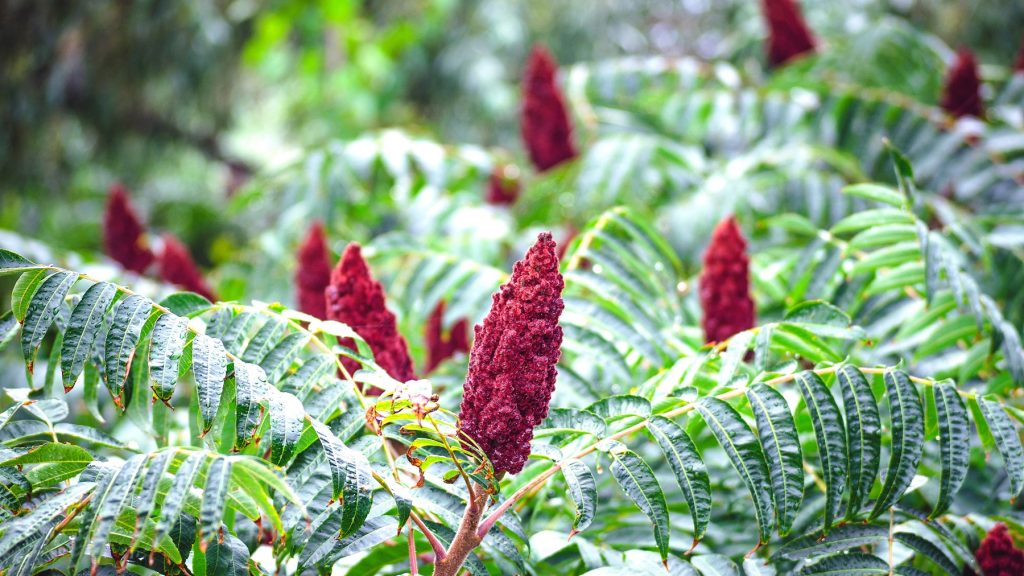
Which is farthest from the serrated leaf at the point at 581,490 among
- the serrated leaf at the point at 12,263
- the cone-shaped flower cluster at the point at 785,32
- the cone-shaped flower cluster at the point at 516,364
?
the cone-shaped flower cluster at the point at 785,32

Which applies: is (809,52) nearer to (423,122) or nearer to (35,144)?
(423,122)

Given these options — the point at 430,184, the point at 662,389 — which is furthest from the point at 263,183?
the point at 662,389

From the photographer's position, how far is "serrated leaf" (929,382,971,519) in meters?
1.92

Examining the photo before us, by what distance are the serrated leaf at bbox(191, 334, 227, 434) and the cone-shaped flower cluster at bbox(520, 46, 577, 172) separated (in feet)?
10.6

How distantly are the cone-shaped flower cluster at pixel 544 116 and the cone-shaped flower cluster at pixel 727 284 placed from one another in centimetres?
221

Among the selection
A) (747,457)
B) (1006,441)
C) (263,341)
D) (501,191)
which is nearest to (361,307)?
(263,341)

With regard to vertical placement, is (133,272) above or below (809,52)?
below

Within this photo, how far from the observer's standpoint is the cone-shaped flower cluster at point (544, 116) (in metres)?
4.71

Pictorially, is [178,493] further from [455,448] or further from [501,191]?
[501,191]

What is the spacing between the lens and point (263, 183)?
4566 millimetres

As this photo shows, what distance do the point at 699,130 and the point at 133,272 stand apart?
3373 millimetres

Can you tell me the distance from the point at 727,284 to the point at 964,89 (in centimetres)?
252

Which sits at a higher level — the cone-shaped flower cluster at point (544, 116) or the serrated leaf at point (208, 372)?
the cone-shaped flower cluster at point (544, 116)

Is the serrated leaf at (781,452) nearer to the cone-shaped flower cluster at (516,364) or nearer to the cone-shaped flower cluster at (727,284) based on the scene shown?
the cone-shaped flower cluster at (516,364)
